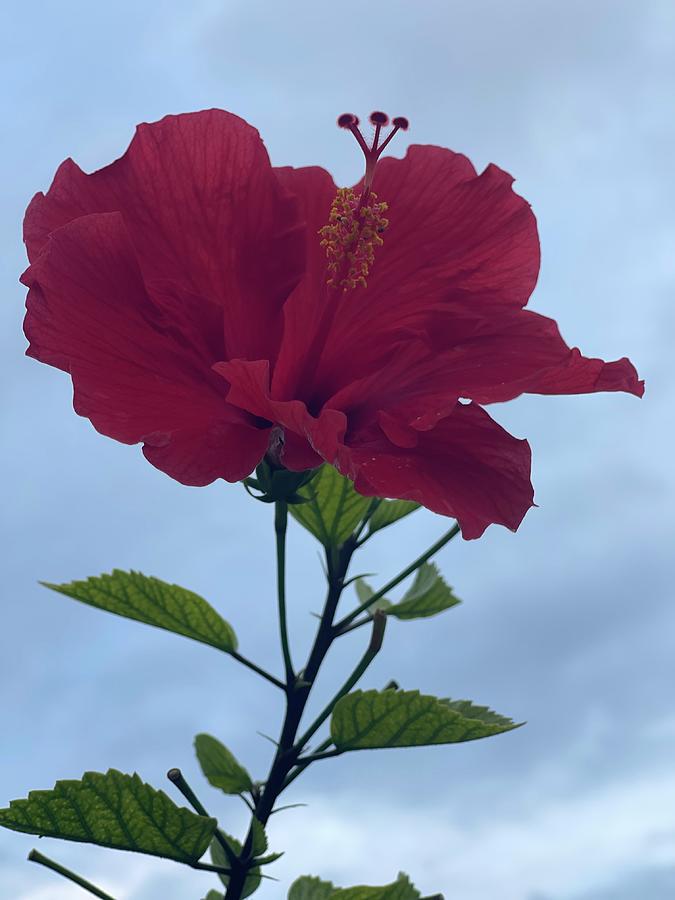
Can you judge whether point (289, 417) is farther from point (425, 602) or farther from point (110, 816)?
point (425, 602)

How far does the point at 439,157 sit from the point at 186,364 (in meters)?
0.47

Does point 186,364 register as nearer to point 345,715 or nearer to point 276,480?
point 276,480

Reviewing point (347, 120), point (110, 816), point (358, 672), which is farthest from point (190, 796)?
point (347, 120)

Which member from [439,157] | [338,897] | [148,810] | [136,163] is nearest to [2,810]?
[148,810]

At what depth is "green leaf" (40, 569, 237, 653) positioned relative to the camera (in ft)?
5.15

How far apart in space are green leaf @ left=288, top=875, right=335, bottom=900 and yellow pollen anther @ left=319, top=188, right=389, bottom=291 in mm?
1066

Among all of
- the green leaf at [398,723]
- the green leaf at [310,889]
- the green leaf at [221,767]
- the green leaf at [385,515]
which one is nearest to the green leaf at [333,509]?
the green leaf at [385,515]

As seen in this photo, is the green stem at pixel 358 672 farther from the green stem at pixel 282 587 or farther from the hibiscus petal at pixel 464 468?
the hibiscus petal at pixel 464 468

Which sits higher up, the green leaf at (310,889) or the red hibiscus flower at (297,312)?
the red hibiscus flower at (297,312)

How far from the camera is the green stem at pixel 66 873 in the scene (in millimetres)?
1393

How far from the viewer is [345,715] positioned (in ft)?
4.68

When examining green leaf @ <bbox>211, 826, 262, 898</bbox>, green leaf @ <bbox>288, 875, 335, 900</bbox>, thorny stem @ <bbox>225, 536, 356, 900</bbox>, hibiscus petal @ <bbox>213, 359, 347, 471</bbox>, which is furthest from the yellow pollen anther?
green leaf @ <bbox>288, 875, 335, 900</bbox>

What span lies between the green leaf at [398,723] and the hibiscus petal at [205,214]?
489 millimetres

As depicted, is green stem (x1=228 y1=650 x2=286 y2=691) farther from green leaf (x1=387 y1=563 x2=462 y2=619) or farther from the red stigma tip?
the red stigma tip
